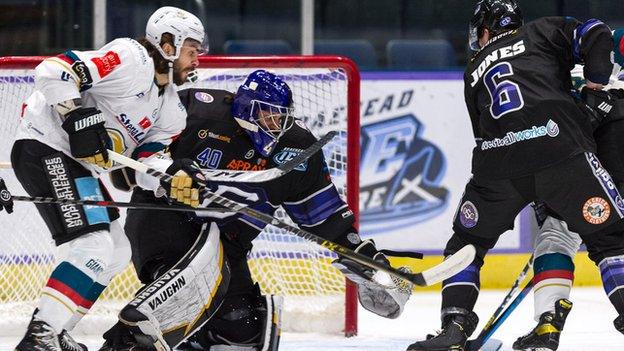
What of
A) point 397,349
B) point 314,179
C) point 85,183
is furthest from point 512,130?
point 85,183

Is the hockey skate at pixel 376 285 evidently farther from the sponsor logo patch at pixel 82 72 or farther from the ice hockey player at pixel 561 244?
the sponsor logo patch at pixel 82 72

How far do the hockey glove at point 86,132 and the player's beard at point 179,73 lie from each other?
38cm

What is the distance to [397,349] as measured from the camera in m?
4.39

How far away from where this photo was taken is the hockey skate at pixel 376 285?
3.82 meters

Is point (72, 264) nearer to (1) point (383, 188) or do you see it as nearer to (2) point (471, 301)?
(2) point (471, 301)

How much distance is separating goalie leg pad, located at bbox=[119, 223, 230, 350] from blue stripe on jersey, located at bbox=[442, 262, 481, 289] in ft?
2.21

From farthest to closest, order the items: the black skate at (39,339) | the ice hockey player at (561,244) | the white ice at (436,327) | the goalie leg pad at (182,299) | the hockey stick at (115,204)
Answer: the white ice at (436,327)
the ice hockey player at (561,244)
the goalie leg pad at (182,299)
the hockey stick at (115,204)
the black skate at (39,339)

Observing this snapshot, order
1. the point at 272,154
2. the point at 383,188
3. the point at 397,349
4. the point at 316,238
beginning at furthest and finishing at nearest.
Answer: the point at 383,188 → the point at 397,349 → the point at 272,154 → the point at 316,238

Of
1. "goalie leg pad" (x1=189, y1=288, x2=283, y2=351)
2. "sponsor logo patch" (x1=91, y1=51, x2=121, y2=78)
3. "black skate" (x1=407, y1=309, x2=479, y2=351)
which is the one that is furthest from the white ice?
"sponsor logo patch" (x1=91, y1=51, x2=121, y2=78)

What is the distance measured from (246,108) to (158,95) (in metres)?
0.26

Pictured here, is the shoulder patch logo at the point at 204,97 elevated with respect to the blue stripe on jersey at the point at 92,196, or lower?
elevated

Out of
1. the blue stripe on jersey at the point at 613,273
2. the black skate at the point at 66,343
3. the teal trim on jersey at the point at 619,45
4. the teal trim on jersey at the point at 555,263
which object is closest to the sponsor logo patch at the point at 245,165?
the black skate at the point at 66,343

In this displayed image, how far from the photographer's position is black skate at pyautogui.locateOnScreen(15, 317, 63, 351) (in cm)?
342

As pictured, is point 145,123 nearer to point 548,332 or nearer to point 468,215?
point 468,215
